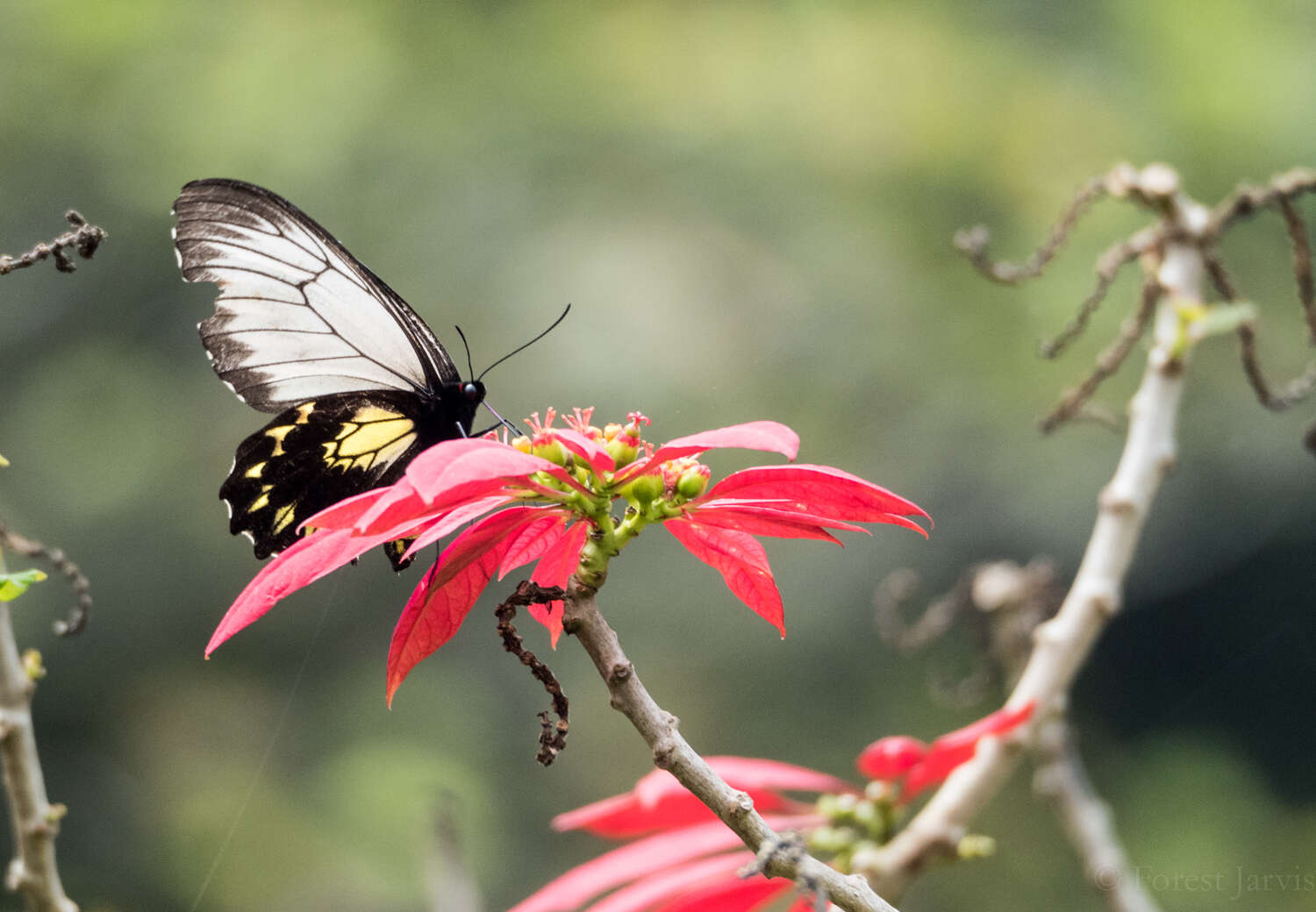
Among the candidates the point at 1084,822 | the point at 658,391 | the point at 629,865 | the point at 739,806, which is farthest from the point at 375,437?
the point at 658,391

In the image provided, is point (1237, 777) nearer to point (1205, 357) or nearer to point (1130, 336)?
point (1205, 357)

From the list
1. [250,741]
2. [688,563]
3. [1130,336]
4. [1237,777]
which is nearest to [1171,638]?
[1237,777]

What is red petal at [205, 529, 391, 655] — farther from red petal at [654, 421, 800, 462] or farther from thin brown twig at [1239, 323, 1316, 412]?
thin brown twig at [1239, 323, 1316, 412]

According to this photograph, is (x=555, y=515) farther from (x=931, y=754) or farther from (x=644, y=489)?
(x=931, y=754)

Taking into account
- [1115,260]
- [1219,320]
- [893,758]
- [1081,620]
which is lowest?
[893,758]

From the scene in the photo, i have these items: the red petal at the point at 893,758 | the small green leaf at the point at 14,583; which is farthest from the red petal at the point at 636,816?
the small green leaf at the point at 14,583

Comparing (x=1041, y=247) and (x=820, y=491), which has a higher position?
(x=1041, y=247)

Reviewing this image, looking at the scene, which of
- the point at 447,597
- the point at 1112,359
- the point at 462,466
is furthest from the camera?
the point at 1112,359

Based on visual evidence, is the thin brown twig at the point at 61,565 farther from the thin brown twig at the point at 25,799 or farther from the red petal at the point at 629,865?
the red petal at the point at 629,865

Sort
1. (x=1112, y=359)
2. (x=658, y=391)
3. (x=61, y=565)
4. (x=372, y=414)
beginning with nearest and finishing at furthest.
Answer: (x=61, y=565)
(x=372, y=414)
(x=1112, y=359)
(x=658, y=391)
